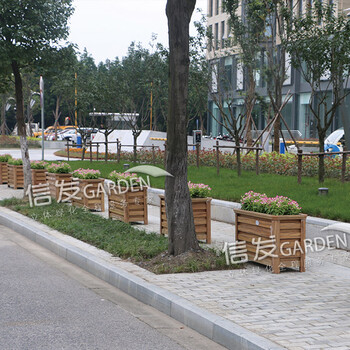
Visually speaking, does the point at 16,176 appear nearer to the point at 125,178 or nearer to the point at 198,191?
the point at 125,178

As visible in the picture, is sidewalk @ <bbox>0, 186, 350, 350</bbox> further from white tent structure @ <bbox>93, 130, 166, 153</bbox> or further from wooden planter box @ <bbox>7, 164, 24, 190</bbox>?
white tent structure @ <bbox>93, 130, 166, 153</bbox>

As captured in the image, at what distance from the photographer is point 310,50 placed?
15.6 m

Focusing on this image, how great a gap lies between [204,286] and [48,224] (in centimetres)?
577

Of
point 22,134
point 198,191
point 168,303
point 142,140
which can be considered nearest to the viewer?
point 168,303

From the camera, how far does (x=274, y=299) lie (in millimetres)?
6754

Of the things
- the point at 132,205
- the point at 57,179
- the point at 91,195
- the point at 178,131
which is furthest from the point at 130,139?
the point at 178,131

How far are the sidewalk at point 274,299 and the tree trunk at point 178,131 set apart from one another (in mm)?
793

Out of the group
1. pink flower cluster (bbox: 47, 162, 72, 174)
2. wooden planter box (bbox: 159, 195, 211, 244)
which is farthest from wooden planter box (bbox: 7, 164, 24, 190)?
wooden planter box (bbox: 159, 195, 211, 244)

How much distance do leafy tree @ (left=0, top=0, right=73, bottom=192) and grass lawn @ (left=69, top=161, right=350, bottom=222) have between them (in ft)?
15.1

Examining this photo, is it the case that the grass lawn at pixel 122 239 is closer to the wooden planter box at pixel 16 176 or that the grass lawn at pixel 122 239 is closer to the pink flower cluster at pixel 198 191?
the pink flower cluster at pixel 198 191

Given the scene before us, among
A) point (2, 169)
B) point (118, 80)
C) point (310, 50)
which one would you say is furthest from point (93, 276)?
point (118, 80)

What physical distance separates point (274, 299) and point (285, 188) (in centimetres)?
819

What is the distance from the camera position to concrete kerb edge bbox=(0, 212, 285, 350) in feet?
17.7

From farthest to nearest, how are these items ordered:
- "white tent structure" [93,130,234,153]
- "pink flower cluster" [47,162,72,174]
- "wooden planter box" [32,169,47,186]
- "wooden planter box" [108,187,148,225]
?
"white tent structure" [93,130,234,153] → "wooden planter box" [32,169,47,186] → "pink flower cluster" [47,162,72,174] → "wooden planter box" [108,187,148,225]
